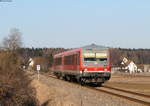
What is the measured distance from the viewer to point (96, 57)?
29.2 meters

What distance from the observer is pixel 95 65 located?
94.1 feet

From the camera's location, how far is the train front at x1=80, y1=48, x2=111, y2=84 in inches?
1118

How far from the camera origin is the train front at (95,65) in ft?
93.2

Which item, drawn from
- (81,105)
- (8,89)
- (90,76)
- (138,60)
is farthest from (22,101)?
(138,60)

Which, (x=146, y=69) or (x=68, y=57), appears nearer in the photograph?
(x=68, y=57)

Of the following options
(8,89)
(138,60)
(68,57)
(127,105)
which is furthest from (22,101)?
(138,60)

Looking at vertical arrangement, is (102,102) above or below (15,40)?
below

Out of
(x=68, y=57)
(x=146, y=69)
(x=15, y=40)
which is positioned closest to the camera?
(x=68, y=57)

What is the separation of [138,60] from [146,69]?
255ft

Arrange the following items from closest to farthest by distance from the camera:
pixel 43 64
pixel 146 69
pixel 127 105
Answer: pixel 127 105 → pixel 43 64 → pixel 146 69

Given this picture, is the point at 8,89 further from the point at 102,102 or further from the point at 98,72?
the point at 98,72

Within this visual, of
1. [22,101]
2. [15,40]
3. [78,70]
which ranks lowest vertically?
[22,101]

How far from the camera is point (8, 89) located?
20.0 metres

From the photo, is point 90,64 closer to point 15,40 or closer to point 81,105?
point 81,105
